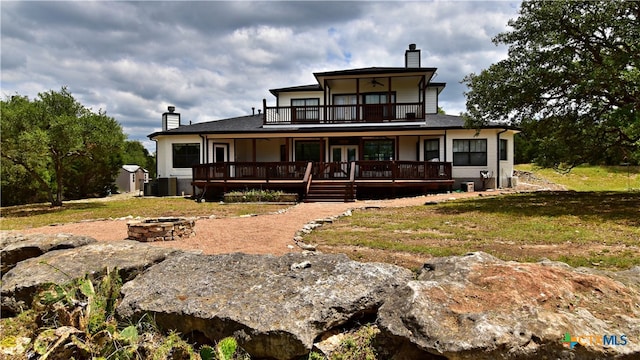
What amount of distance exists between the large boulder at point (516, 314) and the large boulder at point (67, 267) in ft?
10.8

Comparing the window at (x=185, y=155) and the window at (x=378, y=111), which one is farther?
the window at (x=185, y=155)

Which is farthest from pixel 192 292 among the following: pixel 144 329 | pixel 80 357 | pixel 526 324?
pixel 526 324

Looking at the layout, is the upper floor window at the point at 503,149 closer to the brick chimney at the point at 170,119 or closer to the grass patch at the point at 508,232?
the grass patch at the point at 508,232

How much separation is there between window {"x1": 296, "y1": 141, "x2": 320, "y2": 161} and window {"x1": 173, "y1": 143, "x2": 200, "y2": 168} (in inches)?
253

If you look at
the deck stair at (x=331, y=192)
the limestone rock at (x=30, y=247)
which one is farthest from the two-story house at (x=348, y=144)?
the limestone rock at (x=30, y=247)

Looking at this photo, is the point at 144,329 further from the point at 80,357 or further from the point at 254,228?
the point at 254,228

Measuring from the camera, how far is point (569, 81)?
12.9m

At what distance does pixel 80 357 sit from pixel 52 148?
15970 mm

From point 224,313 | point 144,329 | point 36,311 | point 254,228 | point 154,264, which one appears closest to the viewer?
point 224,313

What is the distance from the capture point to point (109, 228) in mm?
10266

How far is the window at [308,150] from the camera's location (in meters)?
→ 23.4

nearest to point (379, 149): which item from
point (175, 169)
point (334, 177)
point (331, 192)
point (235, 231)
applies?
point (334, 177)

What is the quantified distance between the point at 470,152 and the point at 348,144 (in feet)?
23.3

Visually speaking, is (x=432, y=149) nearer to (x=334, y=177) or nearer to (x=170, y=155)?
(x=334, y=177)
